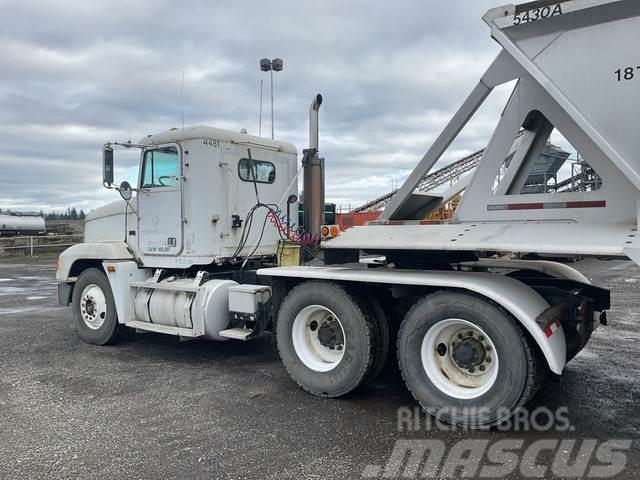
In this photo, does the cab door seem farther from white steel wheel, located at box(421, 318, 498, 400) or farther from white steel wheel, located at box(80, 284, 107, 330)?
white steel wheel, located at box(421, 318, 498, 400)

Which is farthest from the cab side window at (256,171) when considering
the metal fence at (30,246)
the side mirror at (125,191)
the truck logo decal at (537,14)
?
the metal fence at (30,246)

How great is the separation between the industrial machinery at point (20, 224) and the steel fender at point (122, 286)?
30.9 meters

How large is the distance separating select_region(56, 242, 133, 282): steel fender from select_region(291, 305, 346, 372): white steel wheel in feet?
10.2

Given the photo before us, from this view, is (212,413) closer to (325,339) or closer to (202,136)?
(325,339)

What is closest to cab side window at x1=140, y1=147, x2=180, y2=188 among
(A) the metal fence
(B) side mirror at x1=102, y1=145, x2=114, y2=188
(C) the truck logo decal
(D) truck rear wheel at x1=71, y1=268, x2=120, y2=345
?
(B) side mirror at x1=102, y1=145, x2=114, y2=188

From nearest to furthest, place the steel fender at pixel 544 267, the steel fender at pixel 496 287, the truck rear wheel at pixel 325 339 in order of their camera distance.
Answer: the steel fender at pixel 496 287, the truck rear wheel at pixel 325 339, the steel fender at pixel 544 267

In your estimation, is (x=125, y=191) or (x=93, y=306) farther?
(x=93, y=306)

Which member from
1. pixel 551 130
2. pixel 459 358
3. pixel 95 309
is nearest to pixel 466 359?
pixel 459 358

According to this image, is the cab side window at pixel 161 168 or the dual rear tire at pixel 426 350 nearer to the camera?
the dual rear tire at pixel 426 350

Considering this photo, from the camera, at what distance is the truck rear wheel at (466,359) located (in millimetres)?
4016

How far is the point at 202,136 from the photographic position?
6559 mm

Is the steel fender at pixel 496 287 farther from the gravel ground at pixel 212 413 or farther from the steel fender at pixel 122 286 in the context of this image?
the steel fender at pixel 122 286

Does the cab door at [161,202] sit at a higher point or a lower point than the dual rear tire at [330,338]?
higher

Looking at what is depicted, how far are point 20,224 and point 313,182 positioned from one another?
34.0 m
